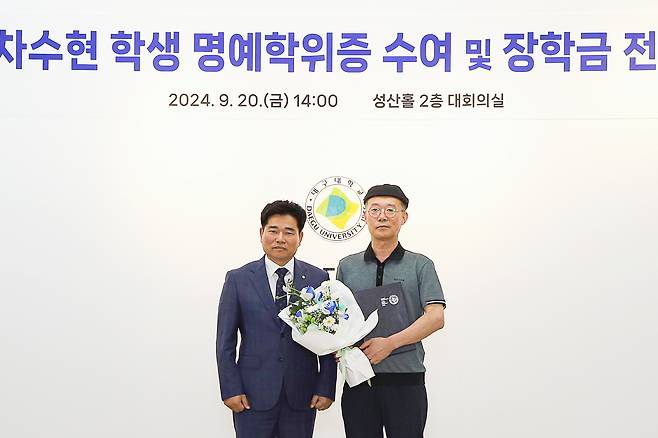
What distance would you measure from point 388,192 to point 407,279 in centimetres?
45

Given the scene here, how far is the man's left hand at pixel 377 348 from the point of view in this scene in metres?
3.66

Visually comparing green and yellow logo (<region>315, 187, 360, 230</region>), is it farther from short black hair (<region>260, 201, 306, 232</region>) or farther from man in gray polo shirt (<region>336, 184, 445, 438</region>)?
short black hair (<region>260, 201, 306, 232</region>)

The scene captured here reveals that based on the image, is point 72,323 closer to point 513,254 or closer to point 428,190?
point 428,190

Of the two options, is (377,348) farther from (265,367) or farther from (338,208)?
(338,208)

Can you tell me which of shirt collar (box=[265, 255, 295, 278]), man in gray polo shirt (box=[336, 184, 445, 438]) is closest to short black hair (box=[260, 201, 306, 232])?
shirt collar (box=[265, 255, 295, 278])

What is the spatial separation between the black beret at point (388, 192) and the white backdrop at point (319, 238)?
0.25 m

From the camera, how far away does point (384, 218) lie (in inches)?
154

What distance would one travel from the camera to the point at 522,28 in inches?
173

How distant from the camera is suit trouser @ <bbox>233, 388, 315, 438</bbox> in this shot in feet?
11.9

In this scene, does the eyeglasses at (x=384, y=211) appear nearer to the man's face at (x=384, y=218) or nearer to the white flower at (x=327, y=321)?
A: the man's face at (x=384, y=218)

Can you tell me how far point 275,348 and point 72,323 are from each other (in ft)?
4.27

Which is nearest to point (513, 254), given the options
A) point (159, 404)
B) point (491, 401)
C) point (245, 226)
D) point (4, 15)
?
point (491, 401)

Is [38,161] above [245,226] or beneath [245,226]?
above

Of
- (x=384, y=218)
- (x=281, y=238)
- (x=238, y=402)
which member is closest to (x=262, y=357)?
(x=238, y=402)
